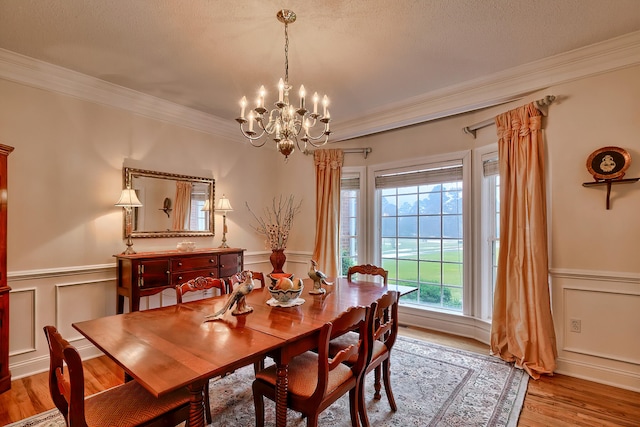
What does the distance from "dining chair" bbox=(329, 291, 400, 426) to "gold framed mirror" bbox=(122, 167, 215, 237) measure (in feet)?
7.83

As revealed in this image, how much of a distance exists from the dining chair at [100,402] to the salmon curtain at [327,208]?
9.52 feet

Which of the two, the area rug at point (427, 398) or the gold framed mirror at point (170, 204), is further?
the gold framed mirror at point (170, 204)

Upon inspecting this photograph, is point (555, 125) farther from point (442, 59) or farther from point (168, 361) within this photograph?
point (168, 361)

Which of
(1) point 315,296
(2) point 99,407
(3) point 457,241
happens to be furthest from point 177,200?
(3) point 457,241

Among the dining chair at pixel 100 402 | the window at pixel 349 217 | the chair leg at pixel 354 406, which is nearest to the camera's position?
the dining chair at pixel 100 402

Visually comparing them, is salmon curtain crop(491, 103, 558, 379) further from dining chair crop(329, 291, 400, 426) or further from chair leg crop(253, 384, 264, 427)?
chair leg crop(253, 384, 264, 427)

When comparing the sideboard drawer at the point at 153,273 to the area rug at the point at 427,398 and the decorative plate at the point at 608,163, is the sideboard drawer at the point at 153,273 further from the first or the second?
the decorative plate at the point at 608,163

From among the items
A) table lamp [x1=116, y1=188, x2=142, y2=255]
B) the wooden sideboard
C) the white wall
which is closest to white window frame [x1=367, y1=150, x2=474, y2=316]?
the white wall

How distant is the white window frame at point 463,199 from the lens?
3617 millimetres

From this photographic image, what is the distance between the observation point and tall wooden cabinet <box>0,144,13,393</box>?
94.5 inches

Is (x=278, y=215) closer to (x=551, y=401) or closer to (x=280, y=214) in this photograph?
(x=280, y=214)

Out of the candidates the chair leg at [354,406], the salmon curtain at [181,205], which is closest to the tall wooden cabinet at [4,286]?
the salmon curtain at [181,205]

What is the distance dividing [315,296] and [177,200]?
7.37 ft

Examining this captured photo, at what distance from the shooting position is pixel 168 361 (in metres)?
1.29
